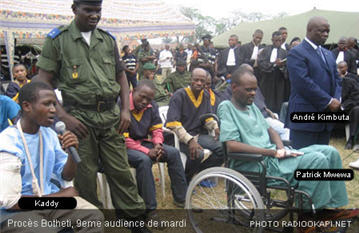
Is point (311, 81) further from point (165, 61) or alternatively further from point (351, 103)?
point (165, 61)

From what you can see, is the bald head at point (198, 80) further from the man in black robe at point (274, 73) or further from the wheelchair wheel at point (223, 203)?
the man in black robe at point (274, 73)

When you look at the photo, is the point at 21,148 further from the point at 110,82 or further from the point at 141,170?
the point at 141,170

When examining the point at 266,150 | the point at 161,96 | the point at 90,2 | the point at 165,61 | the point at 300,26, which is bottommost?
the point at 165,61

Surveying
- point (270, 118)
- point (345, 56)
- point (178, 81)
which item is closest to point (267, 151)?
point (270, 118)

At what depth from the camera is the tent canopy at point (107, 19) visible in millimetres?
7688

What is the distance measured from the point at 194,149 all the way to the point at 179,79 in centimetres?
314

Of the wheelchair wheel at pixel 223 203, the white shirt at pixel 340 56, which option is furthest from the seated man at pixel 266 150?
the white shirt at pixel 340 56

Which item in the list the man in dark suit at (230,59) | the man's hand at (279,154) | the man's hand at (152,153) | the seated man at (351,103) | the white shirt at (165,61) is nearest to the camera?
the man's hand at (279,154)

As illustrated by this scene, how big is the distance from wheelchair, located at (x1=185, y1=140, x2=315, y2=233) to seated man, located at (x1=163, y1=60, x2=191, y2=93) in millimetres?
3791

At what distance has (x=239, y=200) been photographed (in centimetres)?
258

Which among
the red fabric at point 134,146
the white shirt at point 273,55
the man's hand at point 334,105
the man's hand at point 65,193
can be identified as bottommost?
the red fabric at point 134,146

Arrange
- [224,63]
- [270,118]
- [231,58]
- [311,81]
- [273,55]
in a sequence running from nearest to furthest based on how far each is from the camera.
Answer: [311,81] → [270,118] → [273,55] → [231,58] → [224,63]

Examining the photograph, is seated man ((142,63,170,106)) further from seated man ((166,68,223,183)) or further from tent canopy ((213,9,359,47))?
tent canopy ((213,9,359,47))

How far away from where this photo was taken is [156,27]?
10.6 m
